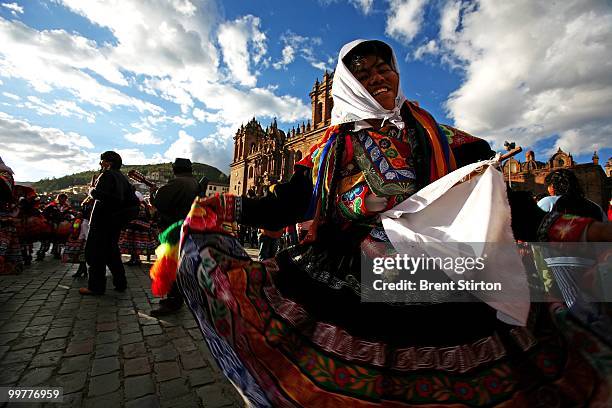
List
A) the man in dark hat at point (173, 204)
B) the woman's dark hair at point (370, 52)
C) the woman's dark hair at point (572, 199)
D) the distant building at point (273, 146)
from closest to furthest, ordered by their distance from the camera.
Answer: the woman's dark hair at point (370, 52), the woman's dark hair at point (572, 199), the man in dark hat at point (173, 204), the distant building at point (273, 146)

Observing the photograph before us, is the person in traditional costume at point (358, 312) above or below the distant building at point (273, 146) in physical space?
below

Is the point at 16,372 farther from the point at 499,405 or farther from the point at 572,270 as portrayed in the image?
the point at 572,270

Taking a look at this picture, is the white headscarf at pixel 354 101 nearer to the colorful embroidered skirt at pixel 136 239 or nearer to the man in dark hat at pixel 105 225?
the man in dark hat at pixel 105 225

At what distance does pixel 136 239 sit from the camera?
8664mm

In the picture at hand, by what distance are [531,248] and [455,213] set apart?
0.30 meters

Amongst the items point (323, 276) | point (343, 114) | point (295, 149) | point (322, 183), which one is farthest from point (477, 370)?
point (295, 149)

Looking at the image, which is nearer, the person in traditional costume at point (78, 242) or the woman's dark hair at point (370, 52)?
the woman's dark hair at point (370, 52)

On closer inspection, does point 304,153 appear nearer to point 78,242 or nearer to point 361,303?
point 78,242

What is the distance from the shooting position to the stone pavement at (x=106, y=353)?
214 centimetres

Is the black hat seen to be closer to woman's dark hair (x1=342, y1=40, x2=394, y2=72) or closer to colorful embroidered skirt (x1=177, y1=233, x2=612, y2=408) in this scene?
woman's dark hair (x1=342, y1=40, x2=394, y2=72)

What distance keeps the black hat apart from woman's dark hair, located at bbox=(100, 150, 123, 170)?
57.5 inches

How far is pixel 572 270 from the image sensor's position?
939mm

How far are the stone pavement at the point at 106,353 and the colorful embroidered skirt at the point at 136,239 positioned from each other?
3882 millimetres

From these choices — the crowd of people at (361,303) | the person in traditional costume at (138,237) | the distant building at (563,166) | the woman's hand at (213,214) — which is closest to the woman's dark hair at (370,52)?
the crowd of people at (361,303)
